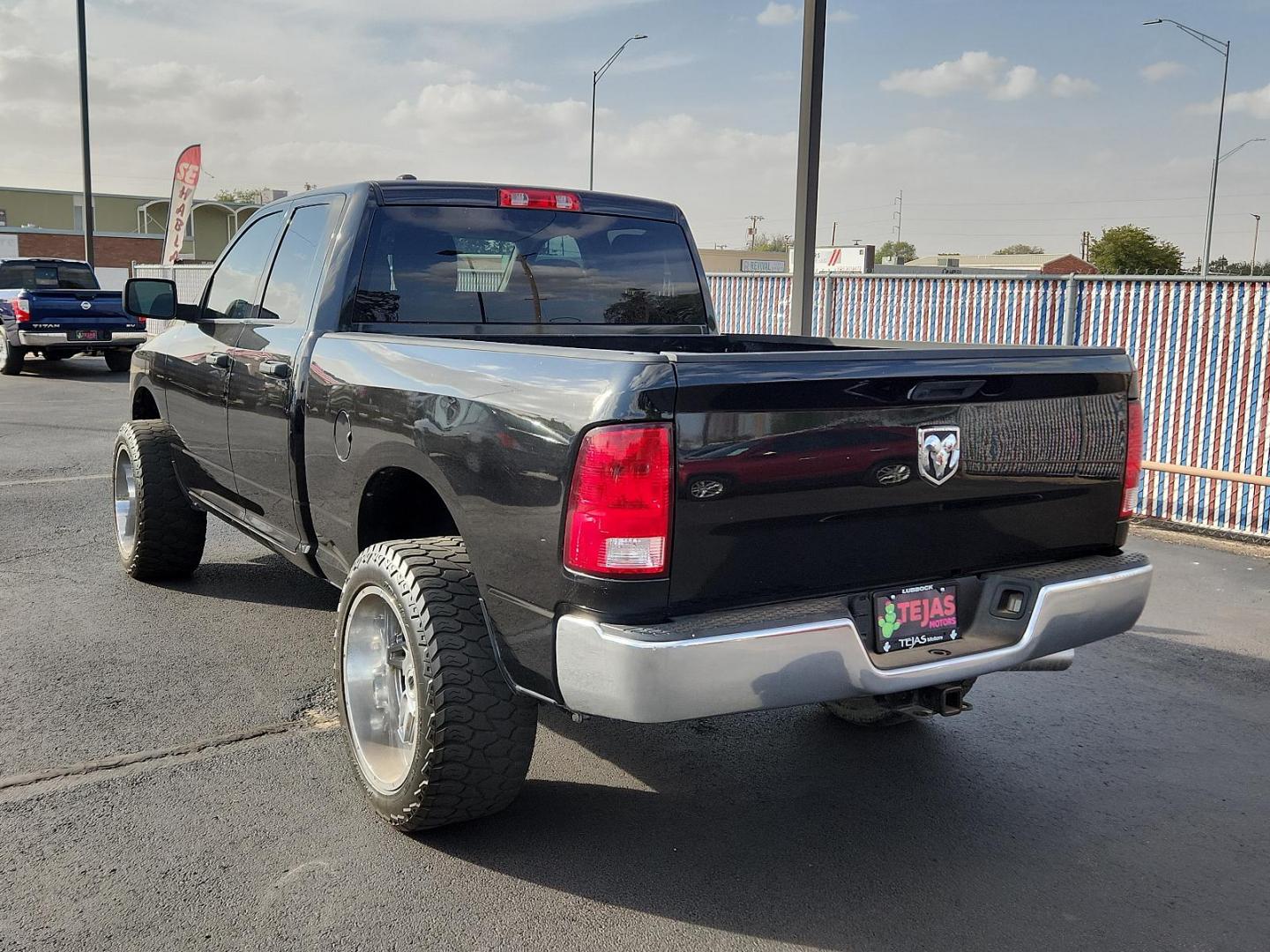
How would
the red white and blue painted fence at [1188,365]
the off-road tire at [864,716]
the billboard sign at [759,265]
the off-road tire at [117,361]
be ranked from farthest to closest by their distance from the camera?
the billboard sign at [759,265]
the off-road tire at [117,361]
the red white and blue painted fence at [1188,365]
the off-road tire at [864,716]

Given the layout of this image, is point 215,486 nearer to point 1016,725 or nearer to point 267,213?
point 267,213

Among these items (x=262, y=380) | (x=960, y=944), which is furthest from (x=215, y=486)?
(x=960, y=944)

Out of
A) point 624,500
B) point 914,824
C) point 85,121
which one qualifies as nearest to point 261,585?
point 914,824

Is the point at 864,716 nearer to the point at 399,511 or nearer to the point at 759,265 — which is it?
the point at 399,511

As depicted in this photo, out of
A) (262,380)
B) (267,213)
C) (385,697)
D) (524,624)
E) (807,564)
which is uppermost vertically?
(267,213)

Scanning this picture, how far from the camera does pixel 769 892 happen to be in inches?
126

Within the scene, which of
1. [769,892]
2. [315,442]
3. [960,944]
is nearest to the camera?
[960,944]

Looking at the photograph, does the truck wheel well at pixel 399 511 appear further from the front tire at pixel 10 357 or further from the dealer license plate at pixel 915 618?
the front tire at pixel 10 357

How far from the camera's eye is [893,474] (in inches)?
120

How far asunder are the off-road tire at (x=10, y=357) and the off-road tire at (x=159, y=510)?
14245 millimetres

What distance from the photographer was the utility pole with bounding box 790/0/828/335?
869 centimetres

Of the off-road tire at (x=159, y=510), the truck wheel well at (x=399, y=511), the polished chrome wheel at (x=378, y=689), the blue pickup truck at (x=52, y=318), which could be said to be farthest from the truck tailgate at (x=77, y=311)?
the polished chrome wheel at (x=378, y=689)

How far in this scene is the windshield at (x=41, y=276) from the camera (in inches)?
757

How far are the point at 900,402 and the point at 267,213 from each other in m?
3.33
